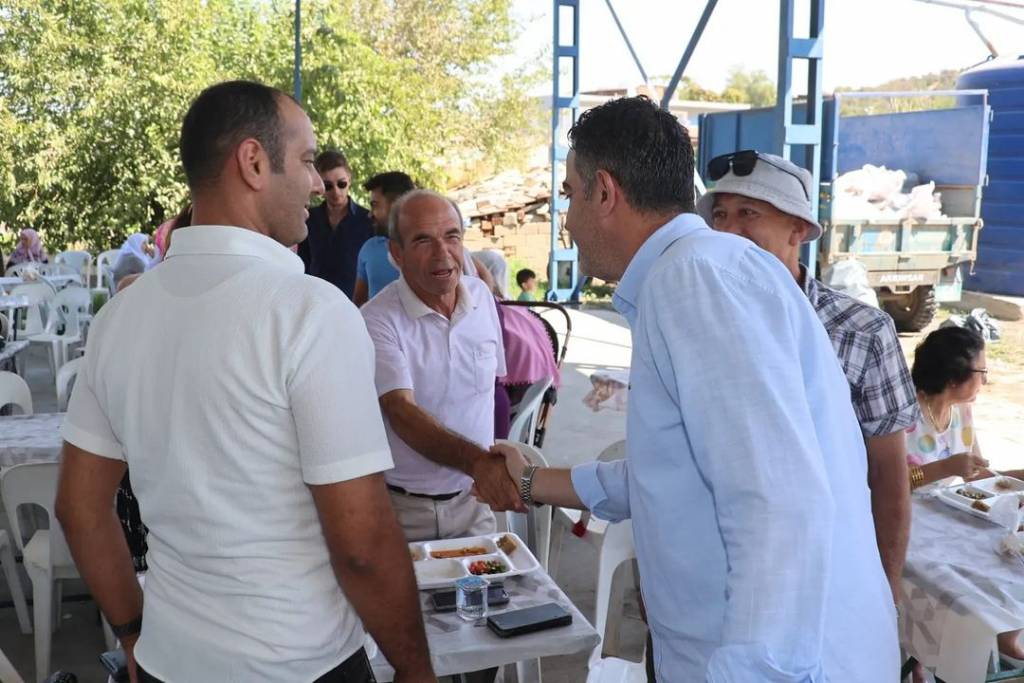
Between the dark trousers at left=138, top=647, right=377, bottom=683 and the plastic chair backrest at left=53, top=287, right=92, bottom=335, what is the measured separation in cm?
807

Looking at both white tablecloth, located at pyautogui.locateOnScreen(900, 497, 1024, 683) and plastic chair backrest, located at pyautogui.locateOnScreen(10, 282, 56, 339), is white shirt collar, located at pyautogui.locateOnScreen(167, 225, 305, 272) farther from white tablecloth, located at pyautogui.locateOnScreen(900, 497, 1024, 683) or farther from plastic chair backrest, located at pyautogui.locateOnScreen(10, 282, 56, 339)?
plastic chair backrest, located at pyautogui.locateOnScreen(10, 282, 56, 339)

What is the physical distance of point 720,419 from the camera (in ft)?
3.56

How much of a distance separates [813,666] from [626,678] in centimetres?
124

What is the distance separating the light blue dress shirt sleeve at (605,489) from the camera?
1.81 meters

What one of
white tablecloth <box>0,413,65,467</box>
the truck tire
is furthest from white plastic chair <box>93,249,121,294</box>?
the truck tire

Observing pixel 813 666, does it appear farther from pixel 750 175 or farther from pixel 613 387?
pixel 613 387

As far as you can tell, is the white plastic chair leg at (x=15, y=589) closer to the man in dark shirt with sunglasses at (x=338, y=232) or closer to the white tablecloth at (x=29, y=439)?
the white tablecloth at (x=29, y=439)

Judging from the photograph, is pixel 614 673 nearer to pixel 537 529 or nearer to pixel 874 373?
pixel 874 373

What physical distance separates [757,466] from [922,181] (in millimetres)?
11524

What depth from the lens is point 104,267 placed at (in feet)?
41.3

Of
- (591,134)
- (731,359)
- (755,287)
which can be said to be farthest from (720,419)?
(591,134)

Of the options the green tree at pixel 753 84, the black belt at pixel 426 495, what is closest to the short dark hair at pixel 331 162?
the black belt at pixel 426 495

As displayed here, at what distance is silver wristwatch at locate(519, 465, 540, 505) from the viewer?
2.21 meters

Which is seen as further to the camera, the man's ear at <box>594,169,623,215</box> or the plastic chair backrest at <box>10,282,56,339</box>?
the plastic chair backrest at <box>10,282,56,339</box>
